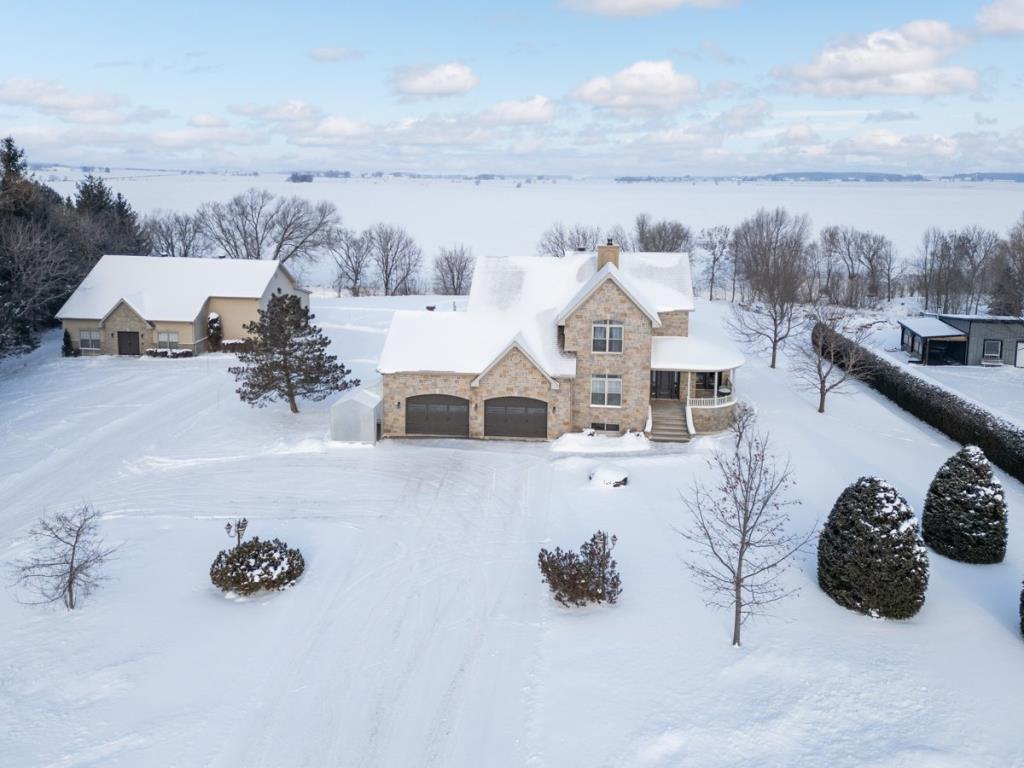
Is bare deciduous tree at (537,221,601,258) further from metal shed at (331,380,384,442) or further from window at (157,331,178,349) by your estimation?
metal shed at (331,380,384,442)

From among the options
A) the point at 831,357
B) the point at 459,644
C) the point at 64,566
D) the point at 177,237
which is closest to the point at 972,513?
the point at 459,644

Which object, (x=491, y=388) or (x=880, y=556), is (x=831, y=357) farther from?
(x=880, y=556)

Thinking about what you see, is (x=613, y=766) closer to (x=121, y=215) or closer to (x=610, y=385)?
(x=610, y=385)

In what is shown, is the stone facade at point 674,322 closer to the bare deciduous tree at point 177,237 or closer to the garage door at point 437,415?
the garage door at point 437,415

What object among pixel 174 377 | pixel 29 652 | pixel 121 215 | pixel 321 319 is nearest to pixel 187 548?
pixel 29 652

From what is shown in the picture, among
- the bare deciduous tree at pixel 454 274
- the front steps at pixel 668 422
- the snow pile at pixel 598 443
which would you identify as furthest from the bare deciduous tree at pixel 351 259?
the snow pile at pixel 598 443
